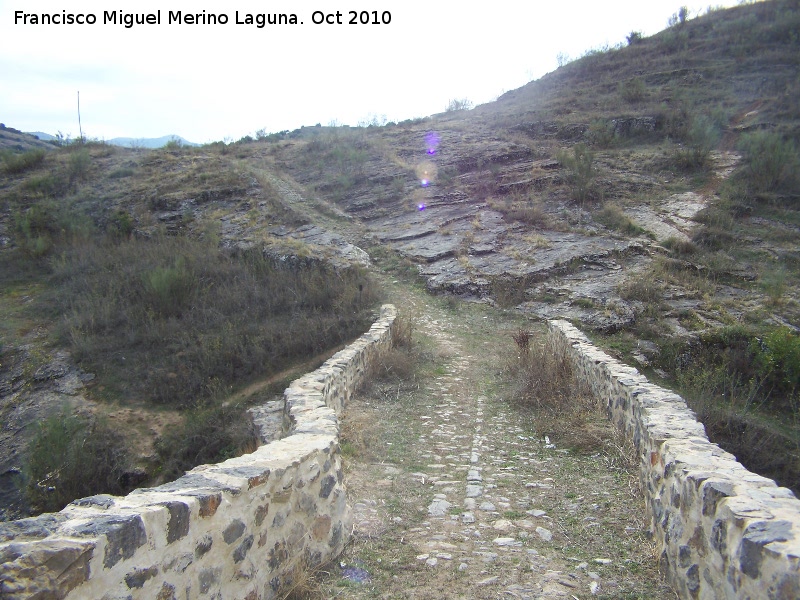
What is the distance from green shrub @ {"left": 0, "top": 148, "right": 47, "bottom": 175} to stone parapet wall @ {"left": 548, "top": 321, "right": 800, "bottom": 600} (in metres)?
25.9

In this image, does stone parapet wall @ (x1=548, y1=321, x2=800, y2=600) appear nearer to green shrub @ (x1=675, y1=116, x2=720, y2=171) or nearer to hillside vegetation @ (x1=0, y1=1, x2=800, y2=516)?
hillside vegetation @ (x1=0, y1=1, x2=800, y2=516)

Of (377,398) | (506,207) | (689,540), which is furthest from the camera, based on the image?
(506,207)

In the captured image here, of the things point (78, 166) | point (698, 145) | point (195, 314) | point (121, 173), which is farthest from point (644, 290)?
point (78, 166)

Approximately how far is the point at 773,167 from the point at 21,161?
27.7 meters

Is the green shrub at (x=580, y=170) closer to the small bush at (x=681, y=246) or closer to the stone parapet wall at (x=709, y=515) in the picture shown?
the small bush at (x=681, y=246)

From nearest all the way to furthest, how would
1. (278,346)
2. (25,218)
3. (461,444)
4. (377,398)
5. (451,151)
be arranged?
(461,444), (377,398), (278,346), (25,218), (451,151)

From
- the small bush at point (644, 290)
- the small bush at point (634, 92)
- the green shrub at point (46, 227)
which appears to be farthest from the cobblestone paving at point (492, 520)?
the small bush at point (634, 92)

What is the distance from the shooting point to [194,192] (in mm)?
18125

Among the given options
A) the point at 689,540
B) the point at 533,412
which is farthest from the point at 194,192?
the point at 689,540

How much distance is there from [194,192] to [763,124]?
2007 centimetres

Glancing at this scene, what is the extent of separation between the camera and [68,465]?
7.46 m

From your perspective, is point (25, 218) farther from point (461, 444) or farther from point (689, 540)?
point (689, 540)

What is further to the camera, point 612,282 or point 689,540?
point 612,282

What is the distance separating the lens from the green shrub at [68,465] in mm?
7293
